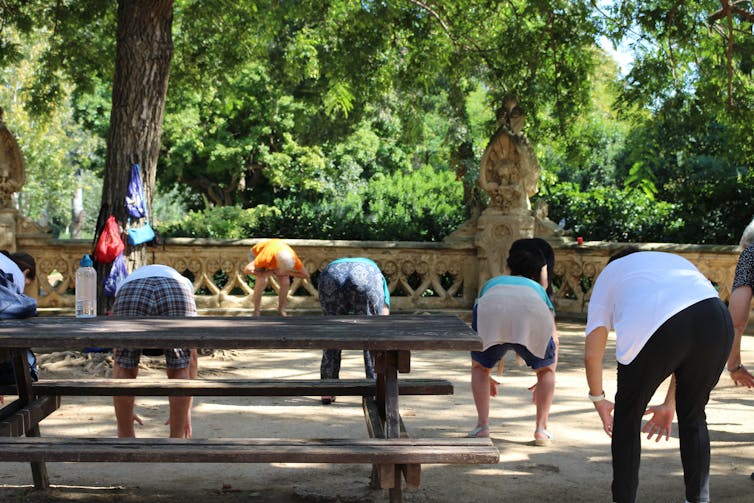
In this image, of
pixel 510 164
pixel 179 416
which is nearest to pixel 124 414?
pixel 179 416

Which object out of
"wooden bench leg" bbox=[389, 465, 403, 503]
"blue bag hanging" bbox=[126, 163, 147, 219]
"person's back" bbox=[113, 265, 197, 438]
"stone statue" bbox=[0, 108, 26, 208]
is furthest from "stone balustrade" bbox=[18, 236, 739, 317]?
"wooden bench leg" bbox=[389, 465, 403, 503]

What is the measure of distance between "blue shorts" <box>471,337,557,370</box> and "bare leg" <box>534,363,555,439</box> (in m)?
0.05

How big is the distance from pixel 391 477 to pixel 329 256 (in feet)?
32.9

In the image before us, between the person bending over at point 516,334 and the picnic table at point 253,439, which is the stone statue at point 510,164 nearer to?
the person bending over at point 516,334

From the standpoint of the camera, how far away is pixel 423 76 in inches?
568

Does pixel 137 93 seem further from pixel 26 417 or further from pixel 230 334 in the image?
pixel 230 334

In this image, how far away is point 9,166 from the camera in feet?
43.7

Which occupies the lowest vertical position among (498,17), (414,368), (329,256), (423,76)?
(414,368)

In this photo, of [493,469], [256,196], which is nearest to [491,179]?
[493,469]

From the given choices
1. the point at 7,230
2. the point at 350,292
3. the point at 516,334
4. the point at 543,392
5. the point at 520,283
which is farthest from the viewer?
the point at 7,230

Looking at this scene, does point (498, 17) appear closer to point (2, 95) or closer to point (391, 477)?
point (391, 477)

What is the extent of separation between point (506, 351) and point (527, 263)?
68cm

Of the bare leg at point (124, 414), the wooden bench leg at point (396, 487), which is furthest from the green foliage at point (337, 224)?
the wooden bench leg at point (396, 487)

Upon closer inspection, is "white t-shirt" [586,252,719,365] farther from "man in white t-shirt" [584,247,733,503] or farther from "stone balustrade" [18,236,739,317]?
"stone balustrade" [18,236,739,317]
